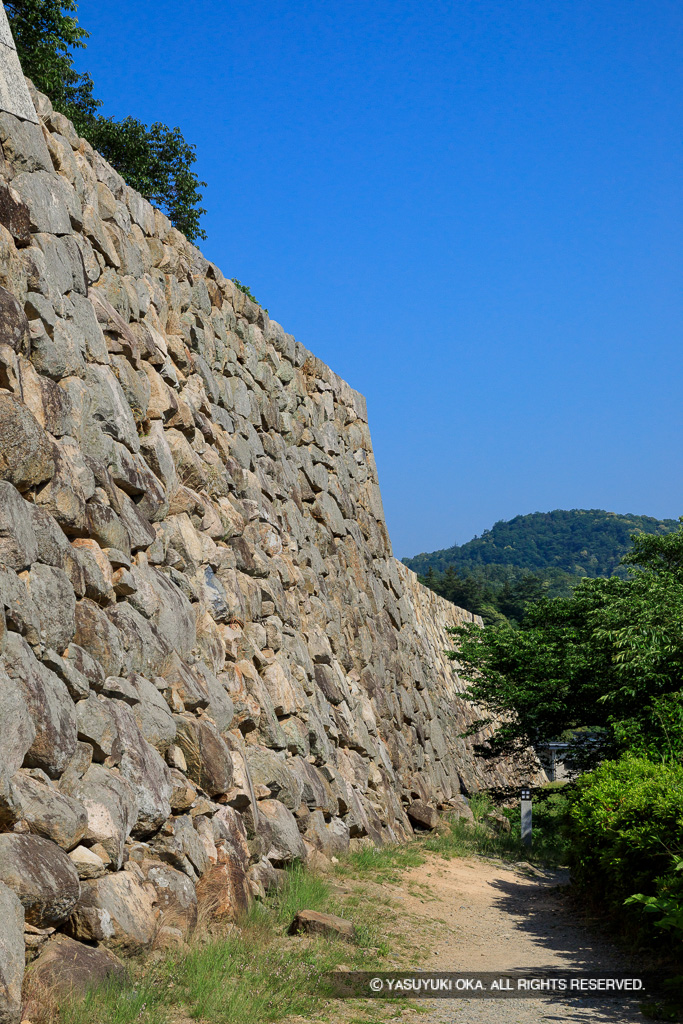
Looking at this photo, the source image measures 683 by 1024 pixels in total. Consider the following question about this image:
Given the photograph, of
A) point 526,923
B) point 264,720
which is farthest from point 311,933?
point 526,923

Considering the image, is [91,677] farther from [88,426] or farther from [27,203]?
[27,203]

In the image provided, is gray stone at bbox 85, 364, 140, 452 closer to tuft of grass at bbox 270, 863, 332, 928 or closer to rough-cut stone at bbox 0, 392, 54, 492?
rough-cut stone at bbox 0, 392, 54, 492

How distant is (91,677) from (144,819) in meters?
1.06

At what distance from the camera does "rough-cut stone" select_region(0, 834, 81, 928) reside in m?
4.39

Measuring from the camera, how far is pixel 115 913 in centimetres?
520

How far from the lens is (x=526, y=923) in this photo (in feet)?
30.0

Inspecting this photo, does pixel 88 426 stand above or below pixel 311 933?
above

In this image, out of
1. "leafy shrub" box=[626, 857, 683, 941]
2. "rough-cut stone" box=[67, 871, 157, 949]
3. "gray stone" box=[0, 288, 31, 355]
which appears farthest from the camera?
"gray stone" box=[0, 288, 31, 355]

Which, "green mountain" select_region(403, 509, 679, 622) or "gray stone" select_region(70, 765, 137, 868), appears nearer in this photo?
"gray stone" select_region(70, 765, 137, 868)

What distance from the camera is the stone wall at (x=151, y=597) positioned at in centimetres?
523

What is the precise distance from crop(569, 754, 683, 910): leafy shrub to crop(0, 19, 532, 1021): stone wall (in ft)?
9.44

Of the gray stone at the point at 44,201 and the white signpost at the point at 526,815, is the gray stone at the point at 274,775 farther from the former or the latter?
the white signpost at the point at 526,815

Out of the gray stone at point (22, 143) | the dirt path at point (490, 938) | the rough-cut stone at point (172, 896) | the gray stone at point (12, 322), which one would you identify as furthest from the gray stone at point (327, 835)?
the gray stone at point (22, 143)

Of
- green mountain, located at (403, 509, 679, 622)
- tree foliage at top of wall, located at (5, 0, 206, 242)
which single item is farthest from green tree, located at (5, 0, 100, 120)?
green mountain, located at (403, 509, 679, 622)
